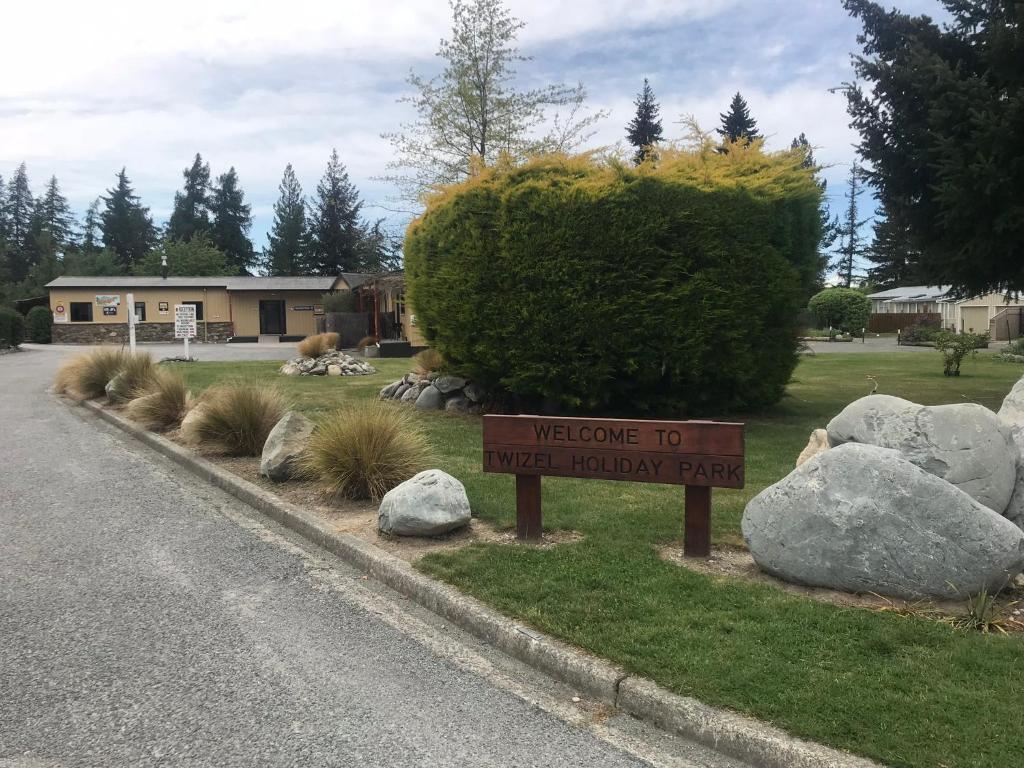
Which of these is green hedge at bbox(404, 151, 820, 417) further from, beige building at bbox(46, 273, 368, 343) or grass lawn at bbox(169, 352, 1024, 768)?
beige building at bbox(46, 273, 368, 343)

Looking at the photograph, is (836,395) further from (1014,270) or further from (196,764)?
(196,764)

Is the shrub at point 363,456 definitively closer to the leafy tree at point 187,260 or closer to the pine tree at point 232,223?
the leafy tree at point 187,260

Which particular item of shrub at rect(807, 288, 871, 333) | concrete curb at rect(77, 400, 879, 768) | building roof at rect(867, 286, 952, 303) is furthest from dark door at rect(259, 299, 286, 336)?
concrete curb at rect(77, 400, 879, 768)

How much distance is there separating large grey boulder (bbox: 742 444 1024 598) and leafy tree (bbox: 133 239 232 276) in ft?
229

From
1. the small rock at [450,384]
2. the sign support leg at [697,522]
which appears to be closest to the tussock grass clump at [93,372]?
the small rock at [450,384]

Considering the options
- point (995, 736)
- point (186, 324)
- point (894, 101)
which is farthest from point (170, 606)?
point (186, 324)

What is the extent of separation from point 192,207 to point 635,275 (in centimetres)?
8134

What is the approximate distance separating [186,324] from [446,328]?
1671cm

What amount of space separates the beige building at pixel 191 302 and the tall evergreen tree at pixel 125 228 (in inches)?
1401

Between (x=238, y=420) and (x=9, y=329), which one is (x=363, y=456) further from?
(x=9, y=329)

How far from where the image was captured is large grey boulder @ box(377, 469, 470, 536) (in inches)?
224

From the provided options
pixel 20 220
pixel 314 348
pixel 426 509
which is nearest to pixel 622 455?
pixel 426 509

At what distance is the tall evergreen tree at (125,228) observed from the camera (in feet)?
265

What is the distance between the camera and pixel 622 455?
5180 millimetres
